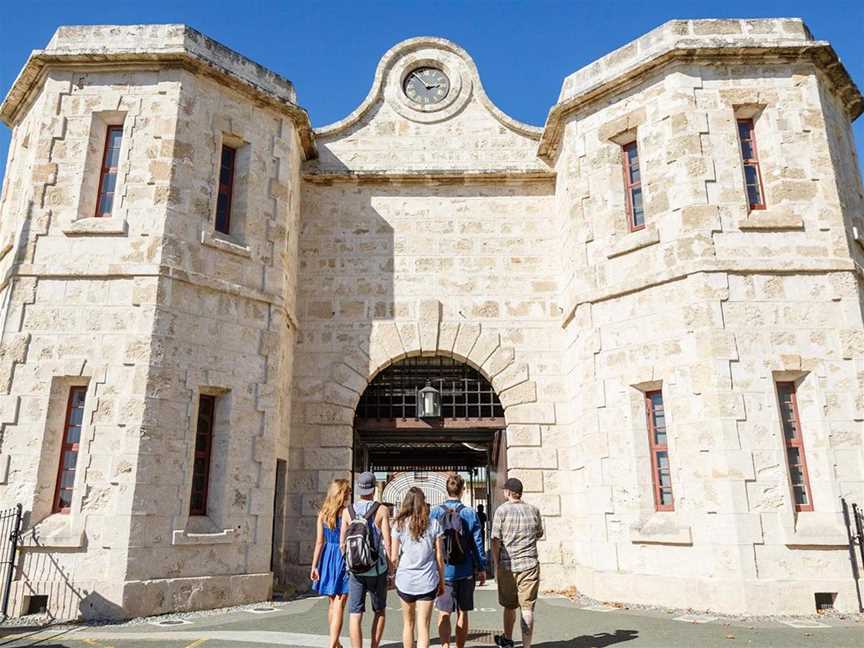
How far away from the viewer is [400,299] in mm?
10977

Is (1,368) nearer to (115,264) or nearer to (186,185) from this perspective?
(115,264)

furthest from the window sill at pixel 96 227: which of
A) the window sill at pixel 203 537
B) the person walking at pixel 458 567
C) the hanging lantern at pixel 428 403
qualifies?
the person walking at pixel 458 567

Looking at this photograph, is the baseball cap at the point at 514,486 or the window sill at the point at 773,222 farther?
the window sill at the point at 773,222

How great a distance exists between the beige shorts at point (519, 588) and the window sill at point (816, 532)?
12.1 ft

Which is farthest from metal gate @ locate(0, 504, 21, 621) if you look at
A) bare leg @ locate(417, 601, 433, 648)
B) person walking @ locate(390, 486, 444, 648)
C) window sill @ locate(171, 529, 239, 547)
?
bare leg @ locate(417, 601, 433, 648)

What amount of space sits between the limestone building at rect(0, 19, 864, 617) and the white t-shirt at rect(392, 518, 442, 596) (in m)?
3.98

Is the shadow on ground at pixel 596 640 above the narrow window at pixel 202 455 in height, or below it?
below

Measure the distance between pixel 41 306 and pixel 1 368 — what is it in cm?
88

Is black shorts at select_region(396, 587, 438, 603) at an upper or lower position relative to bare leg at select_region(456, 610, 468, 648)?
upper

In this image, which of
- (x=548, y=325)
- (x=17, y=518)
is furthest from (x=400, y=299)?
(x=17, y=518)

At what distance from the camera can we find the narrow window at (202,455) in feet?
28.0

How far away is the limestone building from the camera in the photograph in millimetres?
7867

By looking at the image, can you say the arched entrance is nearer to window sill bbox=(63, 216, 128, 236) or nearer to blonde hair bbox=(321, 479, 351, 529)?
window sill bbox=(63, 216, 128, 236)

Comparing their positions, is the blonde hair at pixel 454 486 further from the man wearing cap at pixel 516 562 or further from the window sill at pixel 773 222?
the window sill at pixel 773 222
